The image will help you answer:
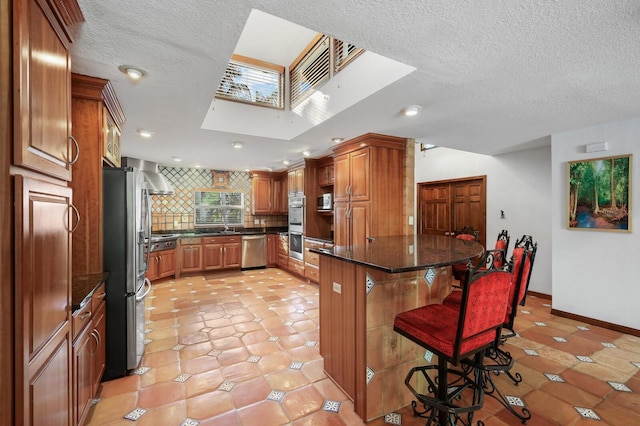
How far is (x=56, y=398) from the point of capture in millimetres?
1152

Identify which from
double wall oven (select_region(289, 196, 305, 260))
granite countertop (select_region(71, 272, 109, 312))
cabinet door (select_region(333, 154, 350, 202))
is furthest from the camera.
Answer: double wall oven (select_region(289, 196, 305, 260))

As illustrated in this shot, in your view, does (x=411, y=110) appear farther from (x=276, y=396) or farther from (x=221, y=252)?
(x=221, y=252)

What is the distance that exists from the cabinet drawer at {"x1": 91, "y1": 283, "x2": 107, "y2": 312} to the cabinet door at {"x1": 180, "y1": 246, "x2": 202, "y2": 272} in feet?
12.3

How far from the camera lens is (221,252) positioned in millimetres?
6051

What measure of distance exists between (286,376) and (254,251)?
431cm

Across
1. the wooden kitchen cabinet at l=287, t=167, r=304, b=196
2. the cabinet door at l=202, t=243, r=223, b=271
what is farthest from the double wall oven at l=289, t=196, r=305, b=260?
the cabinet door at l=202, t=243, r=223, b=271

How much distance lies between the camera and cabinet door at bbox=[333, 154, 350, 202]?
4.10 metres

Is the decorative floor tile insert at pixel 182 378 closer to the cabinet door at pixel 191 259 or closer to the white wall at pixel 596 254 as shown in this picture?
the cabinet door at pixel 191 259

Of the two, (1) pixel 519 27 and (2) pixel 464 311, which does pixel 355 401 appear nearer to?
(2) pixel 464 311

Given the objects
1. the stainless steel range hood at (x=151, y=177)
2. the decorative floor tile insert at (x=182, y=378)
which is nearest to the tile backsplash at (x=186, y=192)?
the stainless steel range hood at (x=151, y=177)

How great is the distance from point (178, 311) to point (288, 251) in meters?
2.71

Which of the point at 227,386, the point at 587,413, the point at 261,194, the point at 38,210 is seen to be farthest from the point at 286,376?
the point at 261,194

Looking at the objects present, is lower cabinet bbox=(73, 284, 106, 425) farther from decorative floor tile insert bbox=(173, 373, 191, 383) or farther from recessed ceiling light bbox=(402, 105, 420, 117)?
recessed ceiling light bbox=(402, 105, 420, 117)

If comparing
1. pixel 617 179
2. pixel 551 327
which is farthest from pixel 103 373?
pixel 617 179
